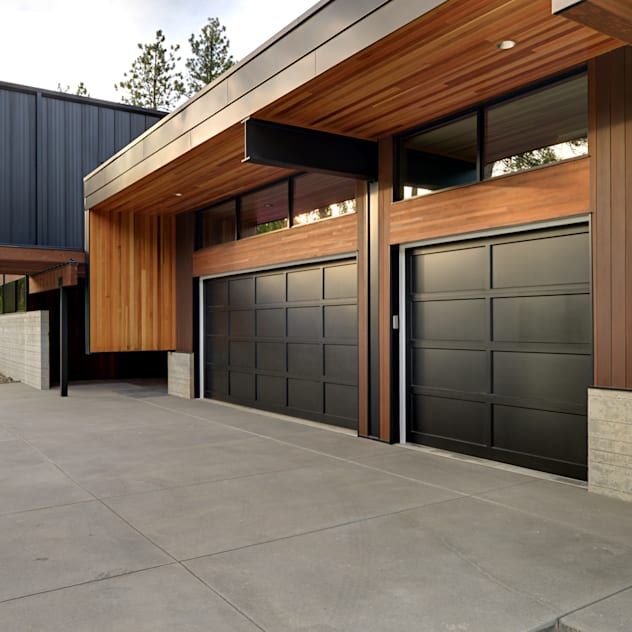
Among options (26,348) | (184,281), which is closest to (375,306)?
(184,281)

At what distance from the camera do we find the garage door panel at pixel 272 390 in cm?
935

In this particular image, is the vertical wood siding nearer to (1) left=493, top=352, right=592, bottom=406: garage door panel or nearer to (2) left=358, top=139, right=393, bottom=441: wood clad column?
(2) left=358, top=139, right=393, bottom=441: wood clad column

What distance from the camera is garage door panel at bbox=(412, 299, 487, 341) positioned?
6355 millimetres

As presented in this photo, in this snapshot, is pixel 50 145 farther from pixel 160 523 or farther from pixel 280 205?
pixel 160 523

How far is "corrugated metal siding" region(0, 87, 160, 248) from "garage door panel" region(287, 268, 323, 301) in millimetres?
8957

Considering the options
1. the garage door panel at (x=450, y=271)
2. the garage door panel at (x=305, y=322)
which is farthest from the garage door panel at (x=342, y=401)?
the garage door panel at (x=450, y=271)

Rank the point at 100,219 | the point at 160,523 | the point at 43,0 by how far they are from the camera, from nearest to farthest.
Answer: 1. the point at 160,523
2. the point at 100,219
3. the point at 43,0

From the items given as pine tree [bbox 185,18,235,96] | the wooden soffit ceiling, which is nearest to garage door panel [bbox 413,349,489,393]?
the wooden soffit ceiling

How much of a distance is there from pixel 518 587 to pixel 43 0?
29.5 m

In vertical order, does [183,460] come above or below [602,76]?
below

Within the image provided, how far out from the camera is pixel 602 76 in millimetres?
5086

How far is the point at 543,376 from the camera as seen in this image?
18.8 feet

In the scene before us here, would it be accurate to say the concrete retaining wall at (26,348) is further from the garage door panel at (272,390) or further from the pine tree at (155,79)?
the pine tree at (155,79)

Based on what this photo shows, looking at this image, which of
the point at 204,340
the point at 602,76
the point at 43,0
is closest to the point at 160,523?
the point at 602,76
